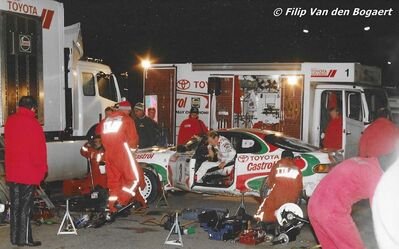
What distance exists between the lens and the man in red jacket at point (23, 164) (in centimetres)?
686

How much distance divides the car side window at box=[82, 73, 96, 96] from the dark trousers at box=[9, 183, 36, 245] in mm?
7294

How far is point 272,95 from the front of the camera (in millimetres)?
15148

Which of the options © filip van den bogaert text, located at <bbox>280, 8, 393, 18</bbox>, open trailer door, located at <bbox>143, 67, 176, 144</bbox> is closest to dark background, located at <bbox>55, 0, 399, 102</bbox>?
© filip van den bogaert text, located at <bbox>280, 8, 393, 18</bbox>

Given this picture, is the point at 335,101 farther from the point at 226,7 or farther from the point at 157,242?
the point at 226,7

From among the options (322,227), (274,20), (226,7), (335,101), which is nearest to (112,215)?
(322,227)

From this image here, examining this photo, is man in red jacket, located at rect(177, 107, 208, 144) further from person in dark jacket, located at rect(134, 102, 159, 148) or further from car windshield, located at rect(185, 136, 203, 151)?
car windshield, located at rect(185, 136, 203, 151)

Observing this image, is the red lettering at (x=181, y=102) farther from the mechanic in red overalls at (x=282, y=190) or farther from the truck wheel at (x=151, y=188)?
the mechanic in red overalls at (x=282, y=190)

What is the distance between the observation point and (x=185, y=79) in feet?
52.9

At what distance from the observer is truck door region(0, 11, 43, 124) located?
9414 mm

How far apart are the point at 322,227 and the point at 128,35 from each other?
127ft

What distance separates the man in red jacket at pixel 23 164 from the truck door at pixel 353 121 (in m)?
8.18

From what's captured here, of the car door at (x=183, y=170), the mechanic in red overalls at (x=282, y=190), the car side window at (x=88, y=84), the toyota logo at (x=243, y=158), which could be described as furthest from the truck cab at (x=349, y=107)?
the car side window at (x=88, y=84)

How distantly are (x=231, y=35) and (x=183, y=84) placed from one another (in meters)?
29.6

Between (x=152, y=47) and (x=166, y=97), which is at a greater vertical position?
(x=152, y=47)
